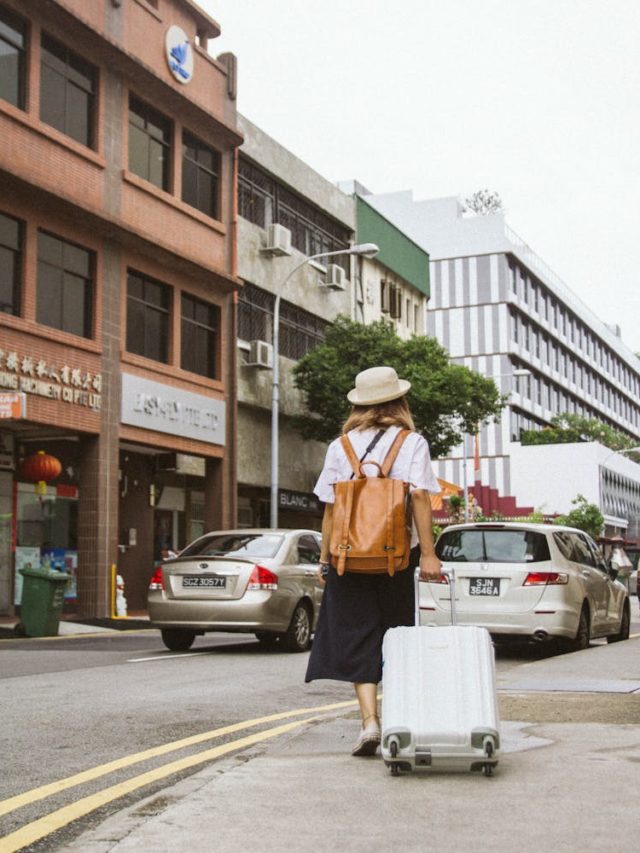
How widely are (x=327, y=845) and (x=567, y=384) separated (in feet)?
299

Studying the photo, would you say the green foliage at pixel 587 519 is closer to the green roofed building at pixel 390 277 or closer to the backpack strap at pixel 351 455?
the green roofed building at pixel 390 277

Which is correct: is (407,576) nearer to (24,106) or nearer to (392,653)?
(392,653)

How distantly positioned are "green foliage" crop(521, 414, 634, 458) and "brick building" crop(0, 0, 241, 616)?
54515mm

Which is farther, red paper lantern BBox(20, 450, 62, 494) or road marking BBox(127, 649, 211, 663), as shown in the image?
red paper lantern BBox(20, 450, 62, 494)

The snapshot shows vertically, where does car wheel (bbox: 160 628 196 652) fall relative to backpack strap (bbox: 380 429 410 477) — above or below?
below

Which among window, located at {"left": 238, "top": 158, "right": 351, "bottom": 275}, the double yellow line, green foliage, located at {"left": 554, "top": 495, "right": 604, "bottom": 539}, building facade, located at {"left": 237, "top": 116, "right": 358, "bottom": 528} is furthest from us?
green foliage, located at {"left": 554, "top": 495, "right": 604, "bottom": 539}

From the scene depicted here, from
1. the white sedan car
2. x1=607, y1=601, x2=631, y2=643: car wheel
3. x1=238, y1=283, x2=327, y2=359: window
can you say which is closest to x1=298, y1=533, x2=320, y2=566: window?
the white sedan car

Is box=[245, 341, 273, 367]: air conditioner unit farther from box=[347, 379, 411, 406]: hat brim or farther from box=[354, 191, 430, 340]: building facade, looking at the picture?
box=[347, 379, 411, 406]: hat brim

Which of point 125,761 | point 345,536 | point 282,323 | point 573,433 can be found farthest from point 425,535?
point 573,433

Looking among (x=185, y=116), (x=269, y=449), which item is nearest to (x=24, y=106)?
(x=185, y=116)

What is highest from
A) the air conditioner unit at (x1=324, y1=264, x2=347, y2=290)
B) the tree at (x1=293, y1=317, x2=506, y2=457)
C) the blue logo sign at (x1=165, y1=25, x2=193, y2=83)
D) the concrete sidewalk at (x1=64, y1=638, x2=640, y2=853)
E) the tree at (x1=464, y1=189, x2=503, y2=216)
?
the tree at (x1=464, y1=189, x2=503, y2=216)

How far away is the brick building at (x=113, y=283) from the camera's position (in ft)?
74.0

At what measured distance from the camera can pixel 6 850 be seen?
14.0ft

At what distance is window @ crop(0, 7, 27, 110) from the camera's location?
22219 mm
